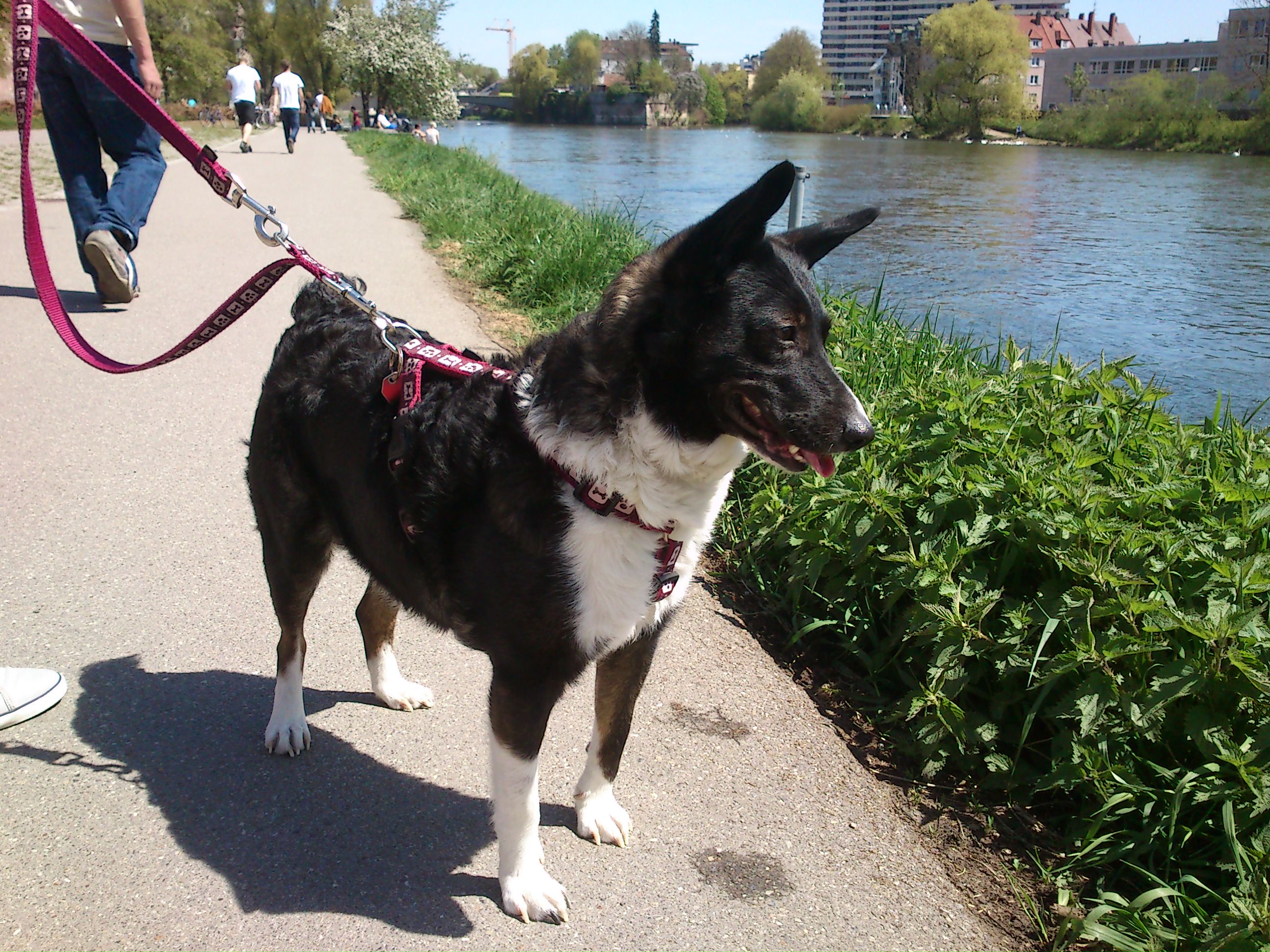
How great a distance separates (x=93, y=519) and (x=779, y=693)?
3.09 metres

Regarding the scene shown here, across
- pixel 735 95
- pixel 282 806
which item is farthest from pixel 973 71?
pixel 282 806

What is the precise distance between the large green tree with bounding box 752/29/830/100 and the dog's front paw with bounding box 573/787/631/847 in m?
87.3

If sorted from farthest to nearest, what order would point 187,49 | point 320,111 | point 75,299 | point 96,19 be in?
point 187,49
point 320,111
point 75,299
point 96,19

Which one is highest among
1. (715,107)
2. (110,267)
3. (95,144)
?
(715,107)

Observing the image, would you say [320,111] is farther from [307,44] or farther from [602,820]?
[602,820]

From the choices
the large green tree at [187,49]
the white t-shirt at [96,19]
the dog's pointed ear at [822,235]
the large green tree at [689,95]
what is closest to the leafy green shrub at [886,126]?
the large green tree at [689,95]

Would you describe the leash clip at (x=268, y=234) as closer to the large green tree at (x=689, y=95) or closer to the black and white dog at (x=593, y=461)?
the black and white dog at (x=593, y=461)

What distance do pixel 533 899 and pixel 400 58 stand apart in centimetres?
5519

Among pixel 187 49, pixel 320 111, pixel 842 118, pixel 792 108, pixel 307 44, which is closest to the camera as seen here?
pixel 320 111

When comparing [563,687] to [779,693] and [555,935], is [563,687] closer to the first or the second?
[555,935]

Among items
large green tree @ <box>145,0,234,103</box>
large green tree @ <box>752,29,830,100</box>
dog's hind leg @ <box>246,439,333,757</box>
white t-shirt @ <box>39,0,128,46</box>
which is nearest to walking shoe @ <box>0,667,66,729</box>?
dog's hind leg @ <box>246,439,333,757</box>

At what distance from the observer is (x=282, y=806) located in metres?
2.74

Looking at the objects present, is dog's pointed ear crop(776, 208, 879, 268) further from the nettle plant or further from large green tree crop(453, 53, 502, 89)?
large green tree crop(453, 53, 502, 89)

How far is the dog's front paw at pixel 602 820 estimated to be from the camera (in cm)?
274
